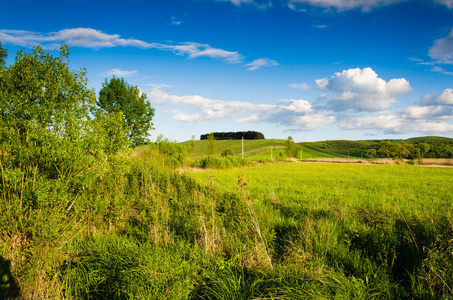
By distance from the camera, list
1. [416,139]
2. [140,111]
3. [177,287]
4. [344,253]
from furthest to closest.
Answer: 1. [416,139]
2. [140,111]
3. [344,253]
4. [177,287]

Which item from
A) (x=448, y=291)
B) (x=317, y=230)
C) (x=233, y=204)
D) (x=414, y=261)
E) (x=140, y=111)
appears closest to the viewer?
(x=448, y=291)

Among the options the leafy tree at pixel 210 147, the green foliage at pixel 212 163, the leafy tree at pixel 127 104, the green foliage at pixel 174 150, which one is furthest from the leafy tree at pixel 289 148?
the green foliage at pixel 174 150

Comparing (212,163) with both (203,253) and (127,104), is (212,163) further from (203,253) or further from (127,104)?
(203,253)

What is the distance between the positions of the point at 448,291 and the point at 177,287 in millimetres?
4246

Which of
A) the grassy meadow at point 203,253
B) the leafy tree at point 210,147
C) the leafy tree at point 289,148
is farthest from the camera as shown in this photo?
the leafy tree at point 289,148

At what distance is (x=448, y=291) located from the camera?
12.3 ft

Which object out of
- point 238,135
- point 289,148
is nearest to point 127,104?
point 289,148

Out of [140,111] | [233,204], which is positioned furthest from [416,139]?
[233,204]

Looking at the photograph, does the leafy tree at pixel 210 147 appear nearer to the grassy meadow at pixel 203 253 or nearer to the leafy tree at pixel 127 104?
the leafy tree at pixel 127 104

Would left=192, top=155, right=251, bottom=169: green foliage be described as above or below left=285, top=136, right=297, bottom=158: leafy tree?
below

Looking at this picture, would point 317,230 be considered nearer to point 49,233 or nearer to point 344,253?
point 344,253

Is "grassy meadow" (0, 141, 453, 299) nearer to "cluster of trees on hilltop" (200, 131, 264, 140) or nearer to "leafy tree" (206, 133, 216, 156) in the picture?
"leafy tree" (206, 133, 216, 156)

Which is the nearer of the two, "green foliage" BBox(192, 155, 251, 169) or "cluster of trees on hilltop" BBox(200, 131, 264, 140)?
"green foliage" BBox(192, 155, 251, 169)

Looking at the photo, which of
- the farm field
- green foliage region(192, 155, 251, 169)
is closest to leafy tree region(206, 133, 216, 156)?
green foliage region(192, 155, 251, 169)
